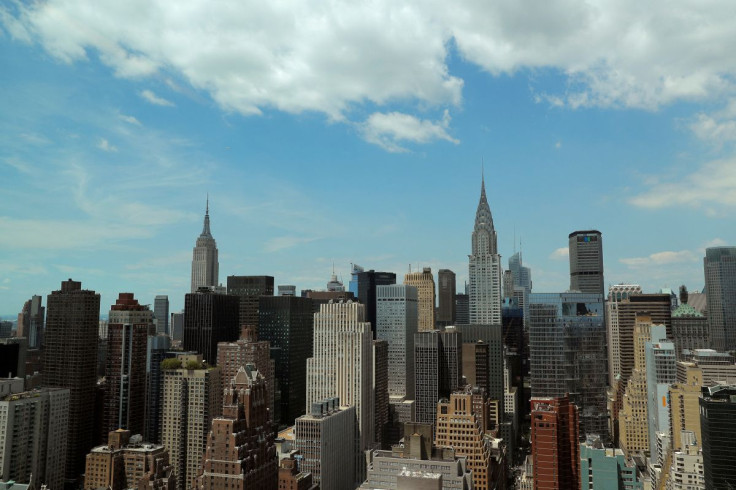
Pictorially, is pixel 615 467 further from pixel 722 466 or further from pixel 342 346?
pixel 342 346

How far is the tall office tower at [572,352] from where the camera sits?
151250mm

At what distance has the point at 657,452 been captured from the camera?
130m

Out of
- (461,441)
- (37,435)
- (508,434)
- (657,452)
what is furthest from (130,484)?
(657,452)

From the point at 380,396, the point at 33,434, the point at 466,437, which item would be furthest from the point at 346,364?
the point at 33,434

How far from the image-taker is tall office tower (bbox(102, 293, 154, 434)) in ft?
473

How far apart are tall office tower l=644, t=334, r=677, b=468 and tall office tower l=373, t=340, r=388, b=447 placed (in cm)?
7040

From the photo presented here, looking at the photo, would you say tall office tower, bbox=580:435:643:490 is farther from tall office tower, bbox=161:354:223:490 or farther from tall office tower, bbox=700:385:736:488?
tall office tower, bbox=161:354:223:490

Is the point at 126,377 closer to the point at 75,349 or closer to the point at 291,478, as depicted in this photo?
the point at 75,349

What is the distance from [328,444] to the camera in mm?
123688

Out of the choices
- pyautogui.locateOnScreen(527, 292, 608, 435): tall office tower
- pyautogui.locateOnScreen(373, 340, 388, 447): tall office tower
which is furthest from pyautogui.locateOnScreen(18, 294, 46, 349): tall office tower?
pyautogui.locateOnScreen(527, 292, 608, 435): tall office tower

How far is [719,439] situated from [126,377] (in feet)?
438

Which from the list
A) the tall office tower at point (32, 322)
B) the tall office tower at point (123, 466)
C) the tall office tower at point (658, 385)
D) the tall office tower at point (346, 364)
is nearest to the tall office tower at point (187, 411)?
the tall office tower at point (123, 466)

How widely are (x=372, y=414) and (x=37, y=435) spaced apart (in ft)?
264

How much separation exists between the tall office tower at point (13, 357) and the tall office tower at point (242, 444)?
9365 centimetres
